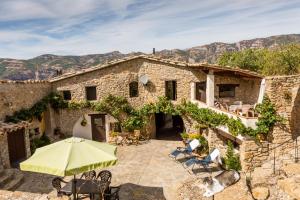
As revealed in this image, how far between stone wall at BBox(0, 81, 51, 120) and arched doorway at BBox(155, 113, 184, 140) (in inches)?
380

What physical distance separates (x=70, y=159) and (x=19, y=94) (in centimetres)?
1178

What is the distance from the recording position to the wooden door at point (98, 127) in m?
22.5

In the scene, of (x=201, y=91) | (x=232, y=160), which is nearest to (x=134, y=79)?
(x=201, y=91)

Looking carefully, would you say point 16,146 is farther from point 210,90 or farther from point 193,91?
point 210,90

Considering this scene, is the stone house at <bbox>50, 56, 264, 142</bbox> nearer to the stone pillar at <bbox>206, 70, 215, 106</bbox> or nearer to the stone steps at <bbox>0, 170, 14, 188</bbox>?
the stone pillar at <bbox>206, 70, 215, 106</bbox>

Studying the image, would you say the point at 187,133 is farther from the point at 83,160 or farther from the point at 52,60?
the point at 52,60

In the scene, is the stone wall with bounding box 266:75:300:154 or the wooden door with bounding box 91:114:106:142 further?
the wooden door with bounding box 91:114:106:142

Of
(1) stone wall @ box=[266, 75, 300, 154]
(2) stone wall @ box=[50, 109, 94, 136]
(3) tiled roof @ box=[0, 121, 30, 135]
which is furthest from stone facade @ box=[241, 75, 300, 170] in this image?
(2) stone wall @ box=[50, 109, 94, 136]

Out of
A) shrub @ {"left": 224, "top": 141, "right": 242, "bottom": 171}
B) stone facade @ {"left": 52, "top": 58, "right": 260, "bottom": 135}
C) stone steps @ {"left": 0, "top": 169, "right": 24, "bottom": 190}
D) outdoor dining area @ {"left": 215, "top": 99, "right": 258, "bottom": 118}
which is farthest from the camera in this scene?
stone facade @ {"left": 52, "top": 58, "right": 260, "bottom": 135}

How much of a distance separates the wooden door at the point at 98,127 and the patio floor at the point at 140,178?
4013mm

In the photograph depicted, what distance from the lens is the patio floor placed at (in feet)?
41.1

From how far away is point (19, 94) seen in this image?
18.5 metres

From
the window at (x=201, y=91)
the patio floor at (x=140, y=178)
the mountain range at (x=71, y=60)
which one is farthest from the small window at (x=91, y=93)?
the mountain range at (x=71, y=60)

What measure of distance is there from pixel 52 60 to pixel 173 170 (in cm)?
8943
